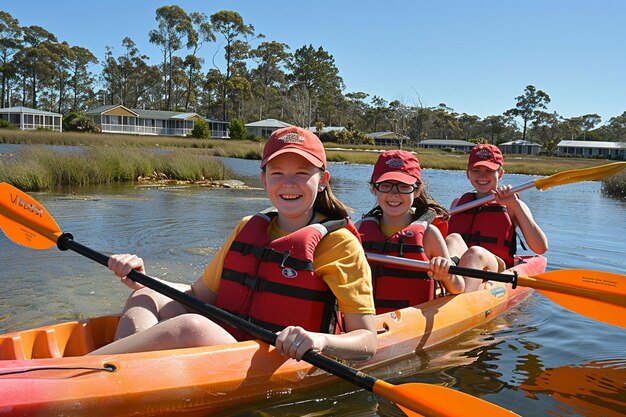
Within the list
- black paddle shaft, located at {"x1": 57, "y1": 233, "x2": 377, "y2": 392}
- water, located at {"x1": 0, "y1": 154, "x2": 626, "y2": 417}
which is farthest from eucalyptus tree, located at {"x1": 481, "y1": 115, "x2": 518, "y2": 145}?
black paddle shaft, located at {"x1": 57, "y1": 233, "x2": 377, "y2": 392}

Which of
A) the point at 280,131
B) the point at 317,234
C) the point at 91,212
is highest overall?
the point at 280,131

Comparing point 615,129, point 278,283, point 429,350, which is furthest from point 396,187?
point 615,129

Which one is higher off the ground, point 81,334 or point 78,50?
point 78,50

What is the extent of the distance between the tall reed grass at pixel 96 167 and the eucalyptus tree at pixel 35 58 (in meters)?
44.9

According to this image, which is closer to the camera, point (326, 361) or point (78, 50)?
point (326, 361)

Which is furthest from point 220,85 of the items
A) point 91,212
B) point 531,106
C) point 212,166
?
point 91,212

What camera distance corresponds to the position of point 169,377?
2.45m

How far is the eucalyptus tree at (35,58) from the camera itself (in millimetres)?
54219

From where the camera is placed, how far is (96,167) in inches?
500

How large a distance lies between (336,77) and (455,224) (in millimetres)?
64464

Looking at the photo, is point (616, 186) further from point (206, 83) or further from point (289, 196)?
point (206, 83)

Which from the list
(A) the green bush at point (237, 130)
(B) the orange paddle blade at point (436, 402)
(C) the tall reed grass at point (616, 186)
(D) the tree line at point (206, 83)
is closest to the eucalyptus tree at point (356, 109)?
(D) the tree line at point (206, 83)

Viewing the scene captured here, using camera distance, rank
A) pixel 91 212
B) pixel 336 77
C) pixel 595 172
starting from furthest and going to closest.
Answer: pixel 336 77 → pixel 91 212 → pixel 595 172

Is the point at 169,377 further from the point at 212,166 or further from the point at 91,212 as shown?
the point at 212,166
